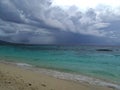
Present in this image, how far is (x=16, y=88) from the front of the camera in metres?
9.85

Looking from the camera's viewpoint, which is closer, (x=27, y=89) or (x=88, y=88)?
(x=27, y=89)

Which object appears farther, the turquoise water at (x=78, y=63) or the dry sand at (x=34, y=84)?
the turquoise water at (x=78, y=63)

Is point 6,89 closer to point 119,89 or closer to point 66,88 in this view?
point 66,88

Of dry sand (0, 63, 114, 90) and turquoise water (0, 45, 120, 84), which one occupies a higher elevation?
dry sand (0, 63, 114, 90)

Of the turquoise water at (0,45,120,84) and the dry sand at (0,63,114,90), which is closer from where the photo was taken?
the dry sand at (0,63,114,90)

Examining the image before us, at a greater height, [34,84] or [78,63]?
[34,84]

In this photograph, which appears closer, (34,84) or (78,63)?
(34,84)

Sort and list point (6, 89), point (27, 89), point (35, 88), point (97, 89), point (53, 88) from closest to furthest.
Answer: point (6, 89) < point (27, 89) < point (35, 88) < point (53, 88) < point (97, 89)

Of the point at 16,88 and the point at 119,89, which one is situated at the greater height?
the point at 16,88

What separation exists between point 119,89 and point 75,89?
3328 millimetres

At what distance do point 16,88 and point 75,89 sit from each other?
157 inches

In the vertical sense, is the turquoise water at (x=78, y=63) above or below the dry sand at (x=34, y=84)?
below

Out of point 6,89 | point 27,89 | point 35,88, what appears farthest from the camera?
point 35,88

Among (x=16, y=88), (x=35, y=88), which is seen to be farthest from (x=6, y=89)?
(x=35, y=88)
